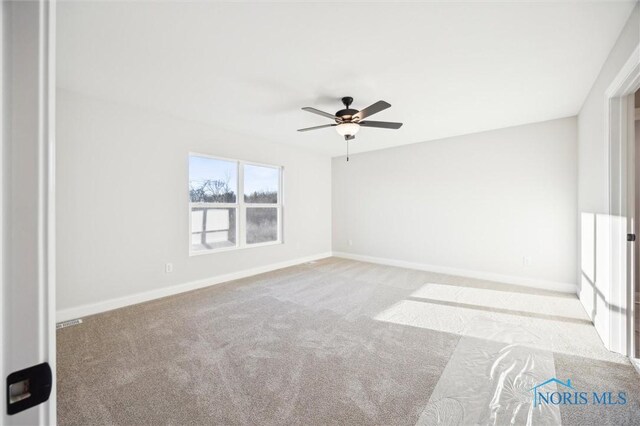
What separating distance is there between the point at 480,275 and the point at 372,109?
136 inches

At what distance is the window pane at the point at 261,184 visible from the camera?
4.66 metres

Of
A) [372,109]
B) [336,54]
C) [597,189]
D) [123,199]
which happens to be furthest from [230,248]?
[597,189]

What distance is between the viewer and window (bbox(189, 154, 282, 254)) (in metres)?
3.98

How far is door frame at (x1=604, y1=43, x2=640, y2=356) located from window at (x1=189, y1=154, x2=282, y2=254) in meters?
4.38

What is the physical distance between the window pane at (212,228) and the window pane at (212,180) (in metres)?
0.18

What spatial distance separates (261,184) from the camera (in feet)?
16.1

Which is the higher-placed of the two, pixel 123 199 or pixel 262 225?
pixel 123 199

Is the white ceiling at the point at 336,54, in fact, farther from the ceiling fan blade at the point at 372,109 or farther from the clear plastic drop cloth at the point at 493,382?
the clear plastic drop cloth at the point at 493,382

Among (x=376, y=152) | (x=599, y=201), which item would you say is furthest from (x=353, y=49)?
(x=376, y=152)

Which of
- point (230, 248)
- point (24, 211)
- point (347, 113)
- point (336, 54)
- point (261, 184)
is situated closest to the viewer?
point (24, 211)

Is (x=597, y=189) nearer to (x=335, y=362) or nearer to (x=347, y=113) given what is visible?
(x=347, y=113)

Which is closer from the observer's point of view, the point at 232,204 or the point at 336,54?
the point at 336,54

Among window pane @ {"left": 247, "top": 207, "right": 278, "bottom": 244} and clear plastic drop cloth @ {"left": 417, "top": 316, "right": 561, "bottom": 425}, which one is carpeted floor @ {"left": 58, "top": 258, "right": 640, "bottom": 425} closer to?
clear plastic drop cloth @ {"left": 417, "top": 316, "right": 561, "bottom": 425}

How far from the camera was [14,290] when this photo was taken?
47 cm
